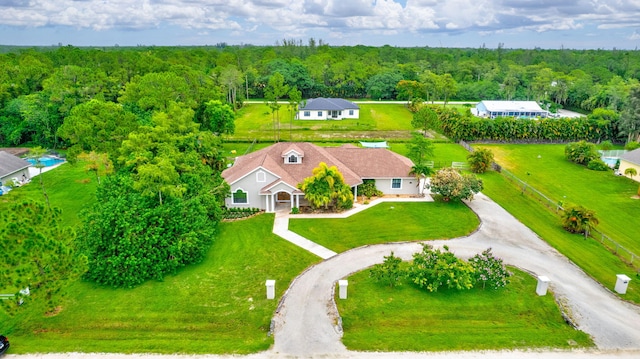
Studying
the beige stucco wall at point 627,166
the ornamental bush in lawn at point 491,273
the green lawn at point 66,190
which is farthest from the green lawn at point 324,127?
the ornamental bush in lawn at point 491,273

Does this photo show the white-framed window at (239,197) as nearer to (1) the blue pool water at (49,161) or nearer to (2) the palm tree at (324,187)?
(2) the palm tree at (324,187)

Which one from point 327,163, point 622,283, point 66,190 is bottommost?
point 622,283

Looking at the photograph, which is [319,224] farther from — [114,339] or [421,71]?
[421,71]

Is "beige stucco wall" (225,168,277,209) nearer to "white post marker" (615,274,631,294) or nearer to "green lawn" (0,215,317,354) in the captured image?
"green lawn" (0,215,317,354)

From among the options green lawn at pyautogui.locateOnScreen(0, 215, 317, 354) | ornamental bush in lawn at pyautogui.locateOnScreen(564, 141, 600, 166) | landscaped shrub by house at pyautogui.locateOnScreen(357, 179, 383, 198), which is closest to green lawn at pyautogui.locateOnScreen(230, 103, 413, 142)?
ornamental bush in lawn at pyautogui.locateOnScreen(564, 141, 600, 166)

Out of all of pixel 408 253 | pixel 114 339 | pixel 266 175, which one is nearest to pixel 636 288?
pixel 408 253

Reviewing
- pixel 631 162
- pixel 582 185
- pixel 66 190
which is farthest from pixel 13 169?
pixel 631 162

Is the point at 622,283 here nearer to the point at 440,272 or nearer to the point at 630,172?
the point at 440,272
